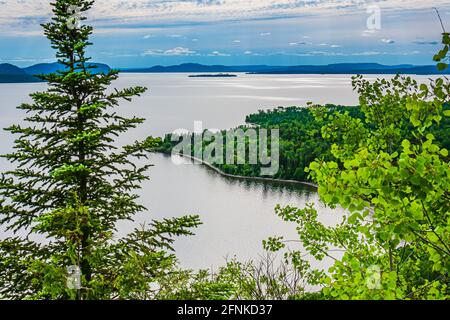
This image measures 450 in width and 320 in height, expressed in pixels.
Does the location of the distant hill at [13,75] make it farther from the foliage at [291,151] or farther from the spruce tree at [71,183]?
the spruce tree at [71,183]

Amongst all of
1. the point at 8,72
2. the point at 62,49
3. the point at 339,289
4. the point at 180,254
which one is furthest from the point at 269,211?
the point at 8,72

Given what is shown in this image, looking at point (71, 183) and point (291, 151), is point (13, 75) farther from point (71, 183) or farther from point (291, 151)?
point (71, 183)

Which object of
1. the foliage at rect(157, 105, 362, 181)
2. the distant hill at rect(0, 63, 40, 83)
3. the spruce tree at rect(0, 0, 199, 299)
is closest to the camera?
the spruce tree at rect(0, 0, 199, 299)

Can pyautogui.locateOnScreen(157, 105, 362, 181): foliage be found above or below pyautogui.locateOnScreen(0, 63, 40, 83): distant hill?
below

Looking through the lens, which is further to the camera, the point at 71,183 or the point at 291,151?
the point at 291,151

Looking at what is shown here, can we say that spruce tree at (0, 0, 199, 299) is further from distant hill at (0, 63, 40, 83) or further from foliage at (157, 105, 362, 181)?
distant hill at (0, 63, 40, 83)

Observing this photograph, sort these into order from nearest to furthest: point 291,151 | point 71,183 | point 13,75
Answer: point 71,183
point 291,151
point 13,75

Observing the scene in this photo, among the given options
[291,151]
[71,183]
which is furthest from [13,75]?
[71,183]

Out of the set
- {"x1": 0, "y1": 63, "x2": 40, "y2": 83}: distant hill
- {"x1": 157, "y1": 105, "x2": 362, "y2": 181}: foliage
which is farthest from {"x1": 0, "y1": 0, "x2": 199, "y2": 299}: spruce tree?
{"x1": 0, "y1": 63, "x2": 40, "y2": 83}: distant hill
